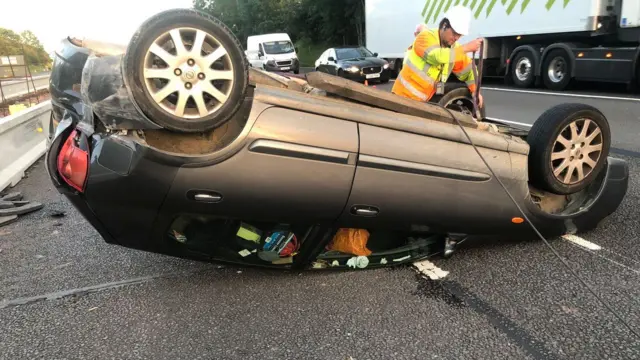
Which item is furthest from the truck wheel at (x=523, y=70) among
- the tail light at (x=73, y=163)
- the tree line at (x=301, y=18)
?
A: the tree line at (x=301, y=18)

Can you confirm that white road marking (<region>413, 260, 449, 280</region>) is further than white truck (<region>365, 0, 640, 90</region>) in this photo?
No

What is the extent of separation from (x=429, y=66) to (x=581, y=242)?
6.02 feet

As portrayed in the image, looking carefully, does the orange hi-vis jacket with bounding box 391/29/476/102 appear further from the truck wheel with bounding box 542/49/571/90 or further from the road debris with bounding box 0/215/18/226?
the truck wheel with bounding box 542/49/571/90

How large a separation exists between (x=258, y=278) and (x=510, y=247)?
1.77m

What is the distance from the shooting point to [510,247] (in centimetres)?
346

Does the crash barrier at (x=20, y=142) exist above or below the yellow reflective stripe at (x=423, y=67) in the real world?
below

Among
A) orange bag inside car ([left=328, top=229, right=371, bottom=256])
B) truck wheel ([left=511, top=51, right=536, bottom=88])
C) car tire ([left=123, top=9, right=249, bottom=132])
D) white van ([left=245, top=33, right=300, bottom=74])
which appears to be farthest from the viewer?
white van ([left=245, top=33, right=300, bottom=74])

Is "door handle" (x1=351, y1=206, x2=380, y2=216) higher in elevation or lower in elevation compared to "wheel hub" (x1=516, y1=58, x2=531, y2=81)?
higher

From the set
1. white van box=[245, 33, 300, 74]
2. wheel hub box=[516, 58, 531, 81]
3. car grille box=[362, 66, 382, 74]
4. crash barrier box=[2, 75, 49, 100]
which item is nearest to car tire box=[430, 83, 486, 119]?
wheel hub box=[516, 58, 531, 81]

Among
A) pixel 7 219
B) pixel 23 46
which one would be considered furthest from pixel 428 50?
pixel 23 46

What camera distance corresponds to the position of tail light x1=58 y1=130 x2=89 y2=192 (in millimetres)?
2490

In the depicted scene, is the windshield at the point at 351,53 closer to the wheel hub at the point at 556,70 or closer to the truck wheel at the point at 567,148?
the wheel hub at the point at 556,70

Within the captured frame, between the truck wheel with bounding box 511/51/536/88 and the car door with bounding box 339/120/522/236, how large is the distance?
1206cm

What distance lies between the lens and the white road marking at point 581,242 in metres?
3.40
